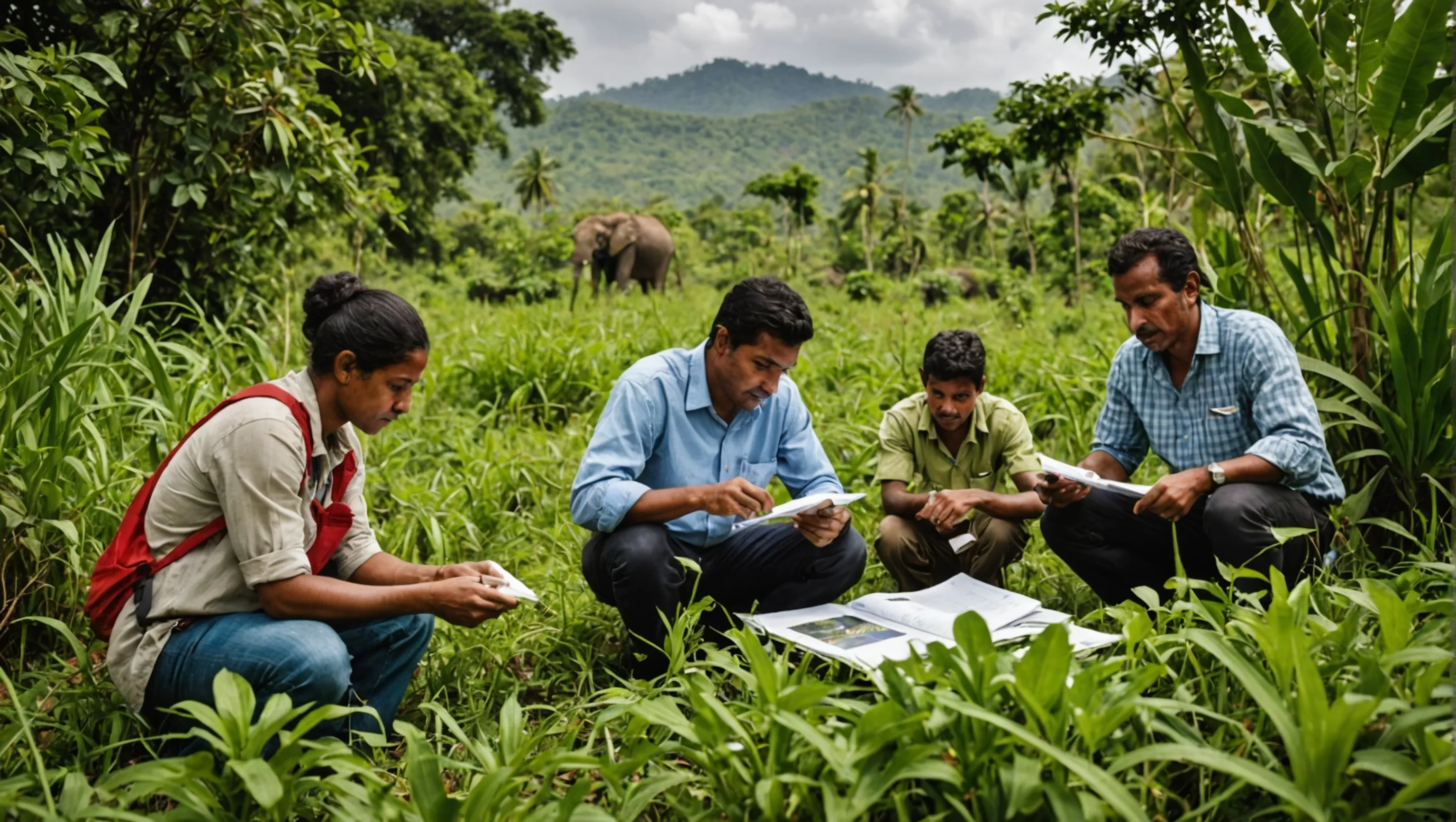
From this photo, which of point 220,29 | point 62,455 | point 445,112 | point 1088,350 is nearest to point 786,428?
point 62,455

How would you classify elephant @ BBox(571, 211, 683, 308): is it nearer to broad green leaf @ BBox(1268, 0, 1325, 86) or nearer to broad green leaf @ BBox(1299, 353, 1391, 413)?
broad green leaf @ BBox(1268, 0, 1325, 86)

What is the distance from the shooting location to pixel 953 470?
10.3 feet

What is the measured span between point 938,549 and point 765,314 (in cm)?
104

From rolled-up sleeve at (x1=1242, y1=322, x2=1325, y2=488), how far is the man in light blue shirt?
110 centimetres

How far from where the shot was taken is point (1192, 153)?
3.27m

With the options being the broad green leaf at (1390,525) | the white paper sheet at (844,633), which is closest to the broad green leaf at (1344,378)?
the broad green leaf at (1390,525)

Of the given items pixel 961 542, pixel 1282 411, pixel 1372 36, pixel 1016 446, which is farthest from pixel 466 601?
pixel 1372 36

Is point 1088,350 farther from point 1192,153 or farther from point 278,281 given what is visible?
point 278,281

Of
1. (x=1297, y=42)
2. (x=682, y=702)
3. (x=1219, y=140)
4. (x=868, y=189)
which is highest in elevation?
(x=868, y=189)

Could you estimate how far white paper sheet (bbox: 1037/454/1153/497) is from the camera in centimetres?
256

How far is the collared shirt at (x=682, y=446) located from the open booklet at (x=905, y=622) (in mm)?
361

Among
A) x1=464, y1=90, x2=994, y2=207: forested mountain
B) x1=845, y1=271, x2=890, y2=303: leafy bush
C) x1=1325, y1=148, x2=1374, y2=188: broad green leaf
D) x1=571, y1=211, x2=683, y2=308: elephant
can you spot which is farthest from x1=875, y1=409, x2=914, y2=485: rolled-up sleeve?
x1=464, y1=90, x2=994, y2=207: forested mountain

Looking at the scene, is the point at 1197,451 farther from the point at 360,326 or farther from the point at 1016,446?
the point at 360,326

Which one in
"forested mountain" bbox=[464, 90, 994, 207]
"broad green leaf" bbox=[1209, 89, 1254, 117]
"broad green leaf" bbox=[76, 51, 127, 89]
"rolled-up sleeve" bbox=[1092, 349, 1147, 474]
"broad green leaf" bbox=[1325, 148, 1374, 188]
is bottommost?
"rolled-up sleeve" bbox=[1092, 349, 1147, 474]
